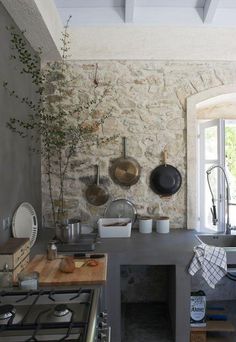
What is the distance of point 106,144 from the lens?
3.08 metres

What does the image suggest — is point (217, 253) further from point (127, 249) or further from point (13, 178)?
point (13, 178)

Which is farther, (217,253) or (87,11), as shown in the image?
(87,11)

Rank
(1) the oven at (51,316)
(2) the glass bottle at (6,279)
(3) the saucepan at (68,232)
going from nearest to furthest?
(1) the oven at (51,316) < (2) the glass bottle at (6,279) < (3) the saucepan at (68,232)

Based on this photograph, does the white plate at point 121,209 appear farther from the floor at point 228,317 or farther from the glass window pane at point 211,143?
the floor at point 228,317

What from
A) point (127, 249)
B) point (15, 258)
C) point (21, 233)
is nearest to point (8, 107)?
point (21, 233)

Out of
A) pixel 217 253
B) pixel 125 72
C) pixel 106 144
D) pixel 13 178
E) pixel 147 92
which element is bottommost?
pixel 217 253

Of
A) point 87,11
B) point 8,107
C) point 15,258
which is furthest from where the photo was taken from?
point 87,11

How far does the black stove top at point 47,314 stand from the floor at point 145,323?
4.62 feet

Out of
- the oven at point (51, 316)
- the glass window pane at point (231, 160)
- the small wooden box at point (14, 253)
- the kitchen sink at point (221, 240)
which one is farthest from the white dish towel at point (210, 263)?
the glass window pane at point (231, 160)

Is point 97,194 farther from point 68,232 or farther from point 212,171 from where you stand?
point 212,171

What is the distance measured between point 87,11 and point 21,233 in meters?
2.15

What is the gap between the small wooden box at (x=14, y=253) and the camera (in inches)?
67.4

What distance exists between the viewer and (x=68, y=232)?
2.37 metres

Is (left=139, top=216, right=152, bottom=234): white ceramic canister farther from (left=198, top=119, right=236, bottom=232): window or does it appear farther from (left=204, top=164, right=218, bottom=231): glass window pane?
(left=204, top=164, right=218, bottom=231): glass window pane
